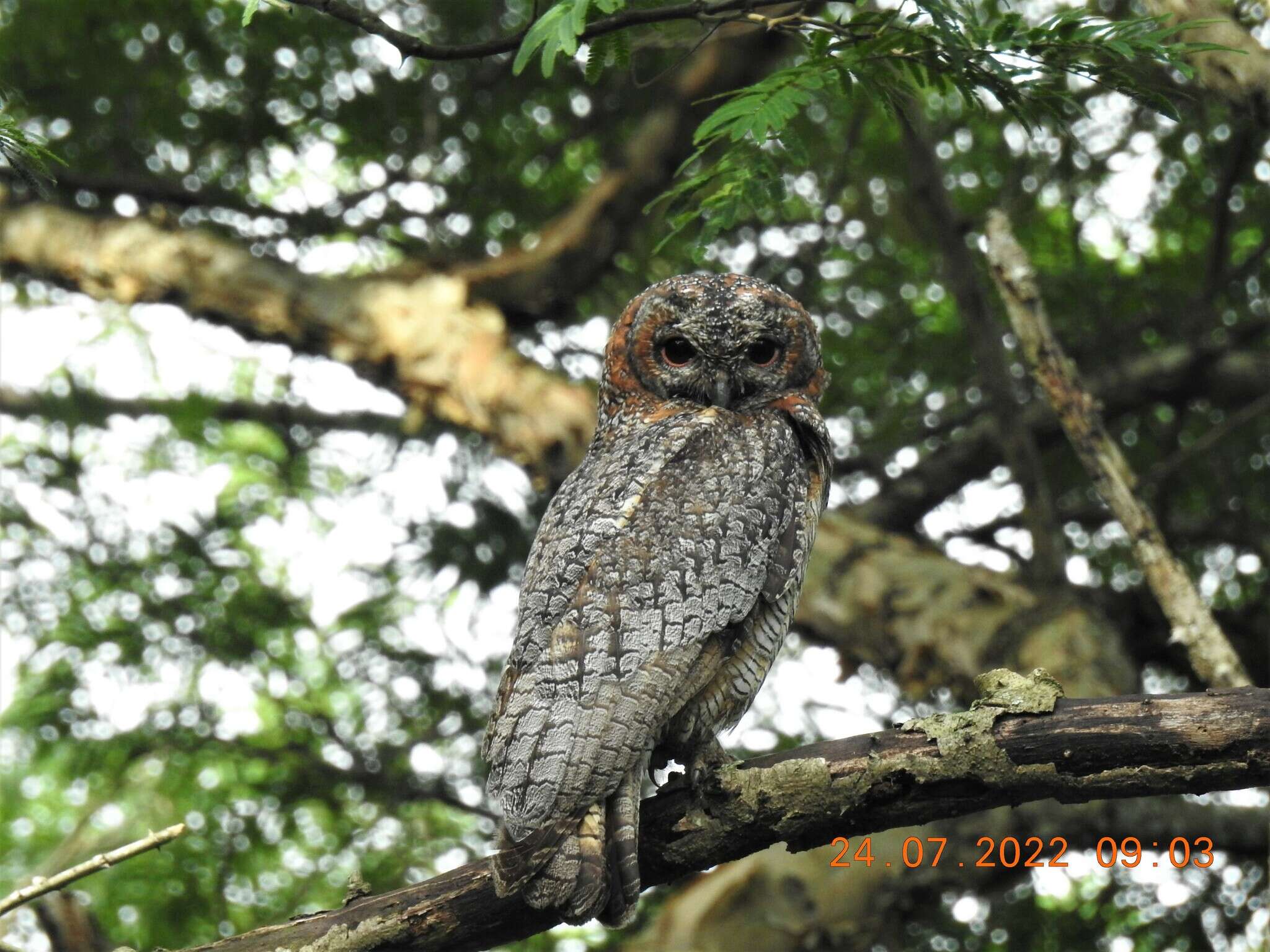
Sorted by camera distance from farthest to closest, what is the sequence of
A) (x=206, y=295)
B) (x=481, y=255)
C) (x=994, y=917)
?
(x=481, y=255), (x=206, y=295), (x=994, y=917)

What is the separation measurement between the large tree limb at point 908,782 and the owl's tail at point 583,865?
0.12m

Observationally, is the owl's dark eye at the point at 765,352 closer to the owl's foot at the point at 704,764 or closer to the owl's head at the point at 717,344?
the owl's head at the point at 717,344

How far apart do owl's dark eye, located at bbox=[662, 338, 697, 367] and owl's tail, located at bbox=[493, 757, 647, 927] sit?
147 centimetres

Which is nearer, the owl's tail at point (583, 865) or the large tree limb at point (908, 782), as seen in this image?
the large tree limb at point (908, 782)

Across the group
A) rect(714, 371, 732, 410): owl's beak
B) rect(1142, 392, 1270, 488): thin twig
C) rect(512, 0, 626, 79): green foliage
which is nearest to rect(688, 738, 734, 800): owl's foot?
rect(714, 371, 732, 410): owl's beak

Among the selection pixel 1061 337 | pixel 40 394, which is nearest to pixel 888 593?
pixel 1061 337

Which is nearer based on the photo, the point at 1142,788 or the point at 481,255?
the point at 1142,788

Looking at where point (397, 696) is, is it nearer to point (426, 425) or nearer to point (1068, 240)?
point (426, 425)

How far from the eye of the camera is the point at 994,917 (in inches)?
242

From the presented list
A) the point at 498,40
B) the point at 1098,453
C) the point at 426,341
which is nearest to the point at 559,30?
the point at 498,40

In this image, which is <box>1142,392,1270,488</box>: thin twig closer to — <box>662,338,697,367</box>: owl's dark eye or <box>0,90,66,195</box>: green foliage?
<box>662,338,697,367</box>: owl's dark eye

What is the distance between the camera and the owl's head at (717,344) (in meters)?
3.92

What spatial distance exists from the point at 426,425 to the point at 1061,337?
3930 millimetres

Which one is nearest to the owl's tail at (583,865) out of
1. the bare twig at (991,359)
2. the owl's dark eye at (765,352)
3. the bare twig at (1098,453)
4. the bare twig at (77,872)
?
the bare twig at (77,872)
